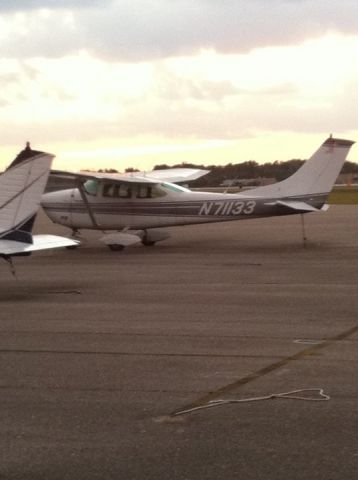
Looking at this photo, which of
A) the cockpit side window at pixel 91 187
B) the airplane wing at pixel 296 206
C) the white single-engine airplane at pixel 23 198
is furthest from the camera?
the cockpit side window at pixel 91 187

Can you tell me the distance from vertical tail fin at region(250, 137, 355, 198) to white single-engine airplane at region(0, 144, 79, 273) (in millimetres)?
10668

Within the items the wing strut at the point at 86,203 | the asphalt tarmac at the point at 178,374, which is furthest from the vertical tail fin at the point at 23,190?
the wing strut at the point at 86,203

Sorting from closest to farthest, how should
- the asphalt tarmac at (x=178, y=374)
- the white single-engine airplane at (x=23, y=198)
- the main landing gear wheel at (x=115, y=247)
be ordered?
the asphalt tarmac at (x=178, y=374) < the white single-engine airplane at (x=23, y=198) < the main landing gear wheel at (x=115, y=247)

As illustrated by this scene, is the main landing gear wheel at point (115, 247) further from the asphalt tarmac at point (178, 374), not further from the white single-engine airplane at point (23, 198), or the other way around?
the white single-engine airplane at point (23, 198)

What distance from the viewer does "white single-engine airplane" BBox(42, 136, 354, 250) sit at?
979 inches

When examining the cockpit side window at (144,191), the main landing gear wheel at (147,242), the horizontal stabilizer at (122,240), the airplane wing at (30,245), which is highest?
the cockpit side window at (144,191)

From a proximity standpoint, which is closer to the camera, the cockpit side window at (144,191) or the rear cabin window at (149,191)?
the rear cabin window at (149,191)

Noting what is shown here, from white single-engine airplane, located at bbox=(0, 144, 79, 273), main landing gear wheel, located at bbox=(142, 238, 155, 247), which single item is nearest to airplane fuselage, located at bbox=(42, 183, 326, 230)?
main landing gear wheel, located at bbox=(142, 238, 155, 247)

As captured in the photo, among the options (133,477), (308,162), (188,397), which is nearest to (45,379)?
(188,397)

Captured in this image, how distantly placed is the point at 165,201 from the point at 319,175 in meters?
4.30

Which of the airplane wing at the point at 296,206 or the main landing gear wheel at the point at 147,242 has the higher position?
the airplane wing at the point at 296,206

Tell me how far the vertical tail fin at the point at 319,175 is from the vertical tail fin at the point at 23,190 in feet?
Result: 35.3

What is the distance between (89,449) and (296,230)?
26.5 m

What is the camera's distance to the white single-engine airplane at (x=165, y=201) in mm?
24859
